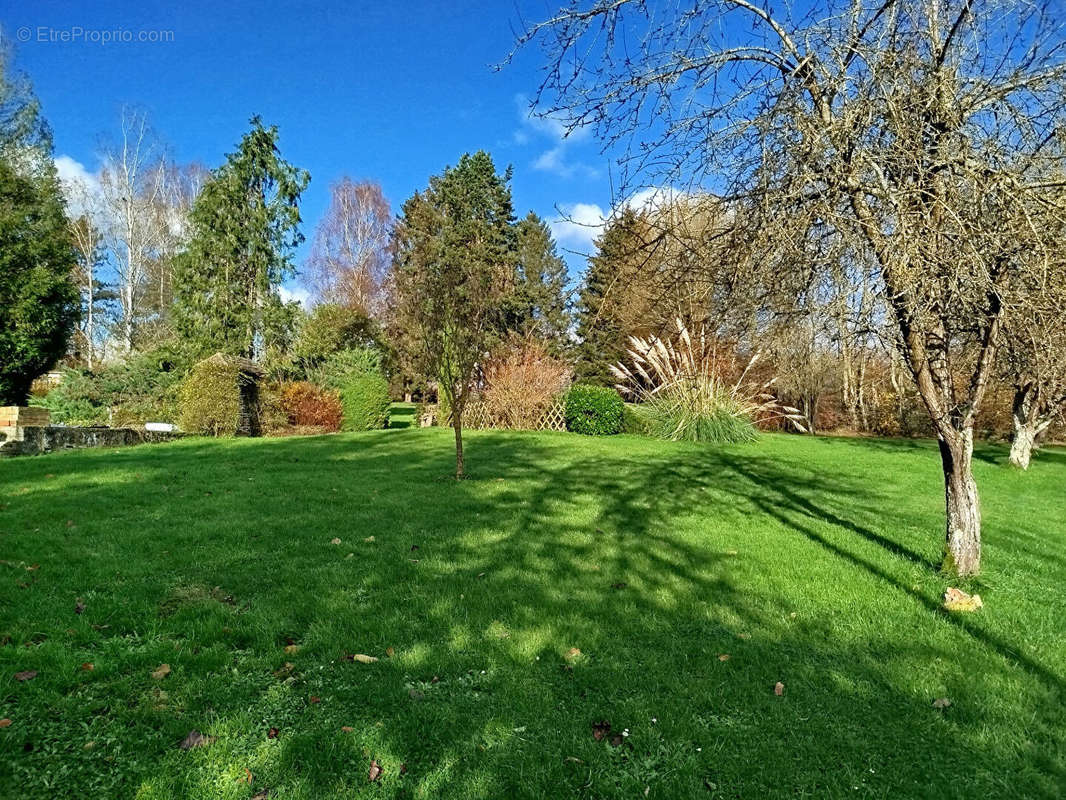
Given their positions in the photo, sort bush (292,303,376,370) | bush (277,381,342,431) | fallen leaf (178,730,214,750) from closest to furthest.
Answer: fallen leaf (178,730,214,750)
bush (277,381,342,431)
bush (292,303,376,370)

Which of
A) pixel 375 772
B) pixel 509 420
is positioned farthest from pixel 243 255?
pixel 375 772

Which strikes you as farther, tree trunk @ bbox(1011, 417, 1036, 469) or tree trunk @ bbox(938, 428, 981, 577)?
tree trunk @ bbox(1011, 417, 1036, 469)

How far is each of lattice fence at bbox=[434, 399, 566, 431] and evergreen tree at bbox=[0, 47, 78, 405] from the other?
11593 mm

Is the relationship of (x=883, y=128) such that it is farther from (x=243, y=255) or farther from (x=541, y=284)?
(x=541, y=284)

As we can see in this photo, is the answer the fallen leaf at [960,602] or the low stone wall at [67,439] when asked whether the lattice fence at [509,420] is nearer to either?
the low stone wall at [67,439]

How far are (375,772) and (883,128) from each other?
14.4ft

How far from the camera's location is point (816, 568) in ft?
15.0

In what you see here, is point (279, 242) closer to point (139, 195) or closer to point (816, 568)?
point (139, 195)

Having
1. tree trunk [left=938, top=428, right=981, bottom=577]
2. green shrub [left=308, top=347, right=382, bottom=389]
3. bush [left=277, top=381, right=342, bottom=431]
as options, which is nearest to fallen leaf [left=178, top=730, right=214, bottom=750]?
tree trunk [left=938, top=428, right=981, bottom=577]

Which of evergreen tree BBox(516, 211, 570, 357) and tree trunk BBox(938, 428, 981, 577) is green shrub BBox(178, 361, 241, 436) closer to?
tree trunk BBox(938, 428, 981, 577)

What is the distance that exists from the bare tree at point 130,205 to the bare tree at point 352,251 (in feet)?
28.1

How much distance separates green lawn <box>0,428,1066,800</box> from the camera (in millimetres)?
2146

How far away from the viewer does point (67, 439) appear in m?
11.4

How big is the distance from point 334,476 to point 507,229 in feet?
93.5
